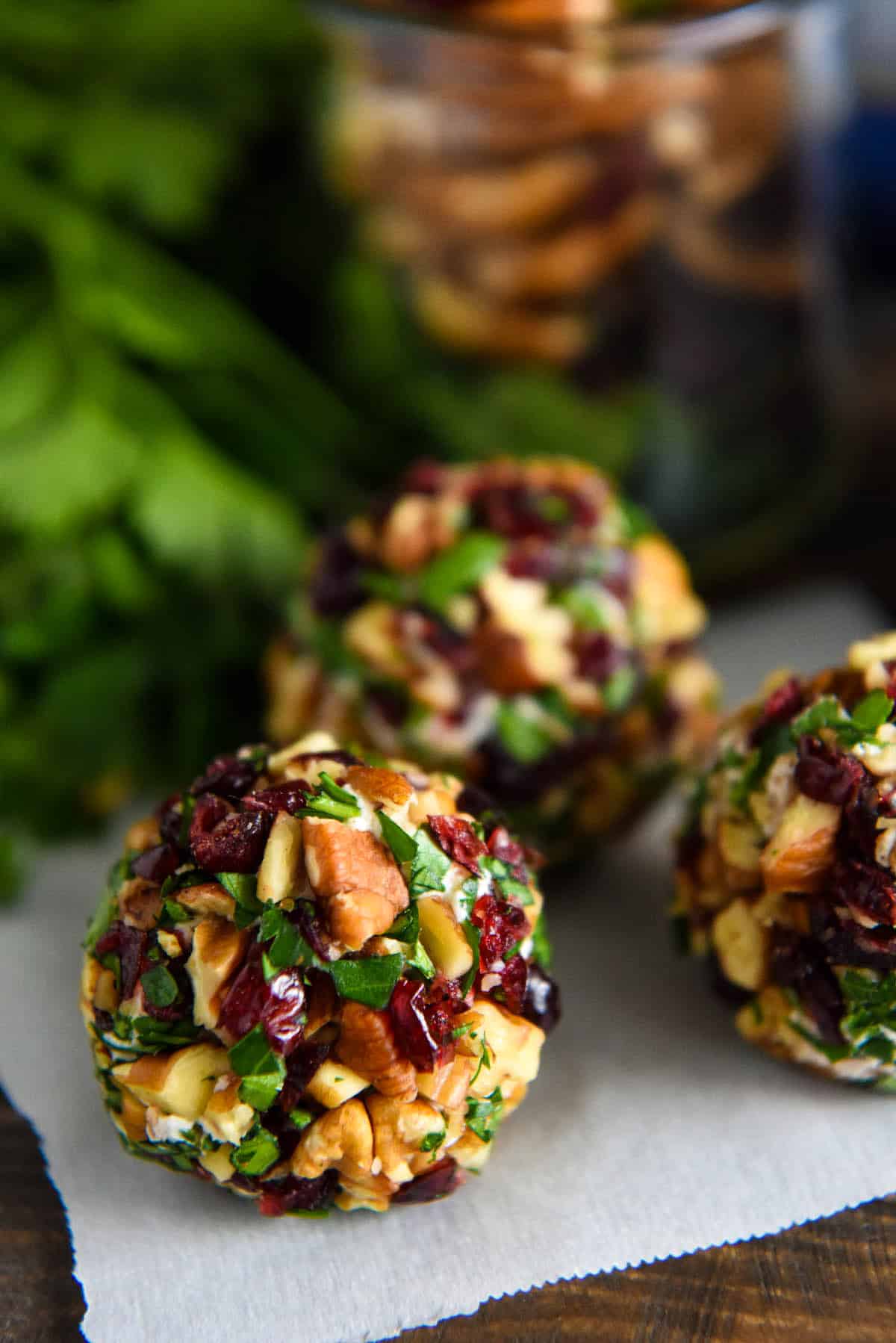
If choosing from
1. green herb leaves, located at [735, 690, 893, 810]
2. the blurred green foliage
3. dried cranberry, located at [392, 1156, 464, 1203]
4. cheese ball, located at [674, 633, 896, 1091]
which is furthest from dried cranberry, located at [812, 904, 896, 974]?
the blurred green foliage

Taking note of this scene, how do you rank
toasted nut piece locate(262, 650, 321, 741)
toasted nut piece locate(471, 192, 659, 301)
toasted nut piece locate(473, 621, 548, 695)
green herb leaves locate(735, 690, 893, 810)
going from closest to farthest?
green herb leaves locate(735, 690, 893, 810)
toasted nut piece locate(473, 621, 548, 695)
toasted nut piece locate(262, 650, 321, 741)
toasted nut piece locate(471, 192, 659, 301)

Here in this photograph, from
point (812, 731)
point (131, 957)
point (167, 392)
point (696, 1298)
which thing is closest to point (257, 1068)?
point (131, 957)

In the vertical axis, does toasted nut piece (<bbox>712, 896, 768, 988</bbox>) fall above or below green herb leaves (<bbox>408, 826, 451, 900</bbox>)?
below

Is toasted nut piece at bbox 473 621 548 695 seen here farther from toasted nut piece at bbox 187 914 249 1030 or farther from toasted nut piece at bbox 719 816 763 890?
toasted nut piece at bbox 187 914 249 1030

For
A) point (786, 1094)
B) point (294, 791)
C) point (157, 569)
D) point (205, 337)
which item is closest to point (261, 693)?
point (157, 569)

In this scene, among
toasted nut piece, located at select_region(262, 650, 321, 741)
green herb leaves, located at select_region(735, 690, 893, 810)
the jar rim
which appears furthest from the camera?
the jar rim

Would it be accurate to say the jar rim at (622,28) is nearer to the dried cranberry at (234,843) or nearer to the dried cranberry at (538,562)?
the dried cranberry at (538,562)

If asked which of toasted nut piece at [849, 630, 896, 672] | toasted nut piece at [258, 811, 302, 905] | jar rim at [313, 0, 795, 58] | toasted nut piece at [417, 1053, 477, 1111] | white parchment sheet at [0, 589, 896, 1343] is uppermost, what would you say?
jar rim at [313, 0, 795, 58]
